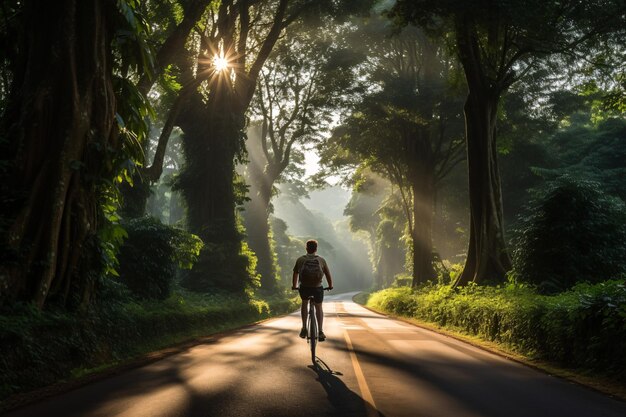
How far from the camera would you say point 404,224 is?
153 feet

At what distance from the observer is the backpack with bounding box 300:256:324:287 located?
31.3 feet

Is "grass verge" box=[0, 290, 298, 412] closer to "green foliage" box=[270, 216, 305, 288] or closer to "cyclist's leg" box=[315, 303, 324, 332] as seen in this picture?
"cyclist's leg" box=[315, 303, 324, 332]

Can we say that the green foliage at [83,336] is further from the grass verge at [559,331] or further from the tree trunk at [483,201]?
the tree trunk at [483,201]

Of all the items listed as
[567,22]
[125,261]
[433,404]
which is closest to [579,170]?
[567,22]

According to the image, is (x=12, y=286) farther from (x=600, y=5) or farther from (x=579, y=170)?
(x=579, y=170)

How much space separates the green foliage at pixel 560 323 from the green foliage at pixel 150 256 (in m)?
9.26

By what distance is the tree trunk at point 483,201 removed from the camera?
1961 cm

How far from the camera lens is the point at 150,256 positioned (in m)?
15.6

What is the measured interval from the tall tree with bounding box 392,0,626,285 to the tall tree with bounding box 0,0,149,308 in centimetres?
1111

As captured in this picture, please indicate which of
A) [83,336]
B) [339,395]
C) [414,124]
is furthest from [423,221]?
[339,395]

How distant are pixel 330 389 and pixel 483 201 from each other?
1513cm

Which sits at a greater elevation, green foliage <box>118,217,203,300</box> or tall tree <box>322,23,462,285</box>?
tall tree <box>322,23,462,285</box>

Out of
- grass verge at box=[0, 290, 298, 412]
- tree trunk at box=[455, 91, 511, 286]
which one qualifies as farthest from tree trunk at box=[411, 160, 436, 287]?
grass verge at box=[0, 290, 298, 412]

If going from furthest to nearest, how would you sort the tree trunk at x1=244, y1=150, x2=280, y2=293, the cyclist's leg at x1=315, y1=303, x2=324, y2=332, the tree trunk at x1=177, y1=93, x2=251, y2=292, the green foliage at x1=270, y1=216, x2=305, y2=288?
the green foliage at x1=270, y1=216, x2=305, y2=288 < the tree trunk at x1=244, y1=150, x2=280, y2=293 < the tree trunk at x1=177, y1=93, x2=251, y2=292 < the cyclist's leg at x1=315, y1=303, x2=324, y2=332
